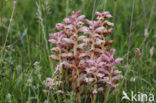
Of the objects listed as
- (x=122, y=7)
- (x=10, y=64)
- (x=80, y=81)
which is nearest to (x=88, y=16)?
(x=80, y=81)

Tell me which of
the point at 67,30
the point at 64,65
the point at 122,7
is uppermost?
the point at 122,7

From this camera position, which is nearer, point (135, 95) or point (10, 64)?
point (135, 95)

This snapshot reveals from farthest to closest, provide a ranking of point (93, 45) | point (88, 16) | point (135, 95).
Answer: point (88, 16)
point (135, 95)
point (93, 45)

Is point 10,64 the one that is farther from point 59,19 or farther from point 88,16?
point 88,16

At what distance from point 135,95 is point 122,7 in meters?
2.44

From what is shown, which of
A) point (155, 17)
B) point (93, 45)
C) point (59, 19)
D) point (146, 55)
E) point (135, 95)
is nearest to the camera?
point (93, 45)

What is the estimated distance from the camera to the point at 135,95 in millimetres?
1920

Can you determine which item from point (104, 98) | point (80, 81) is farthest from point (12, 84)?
point (104, 98)

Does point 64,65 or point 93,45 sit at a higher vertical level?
point 93,45

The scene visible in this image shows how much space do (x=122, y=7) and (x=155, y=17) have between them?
52cm

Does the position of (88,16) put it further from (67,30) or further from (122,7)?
(122,7)

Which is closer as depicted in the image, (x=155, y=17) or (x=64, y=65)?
(x=64, y=65)

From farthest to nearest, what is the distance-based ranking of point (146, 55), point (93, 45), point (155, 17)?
1. point (155, 17)
2. point (146, 55)
3. point (93, 45)

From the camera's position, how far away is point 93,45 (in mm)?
1767
